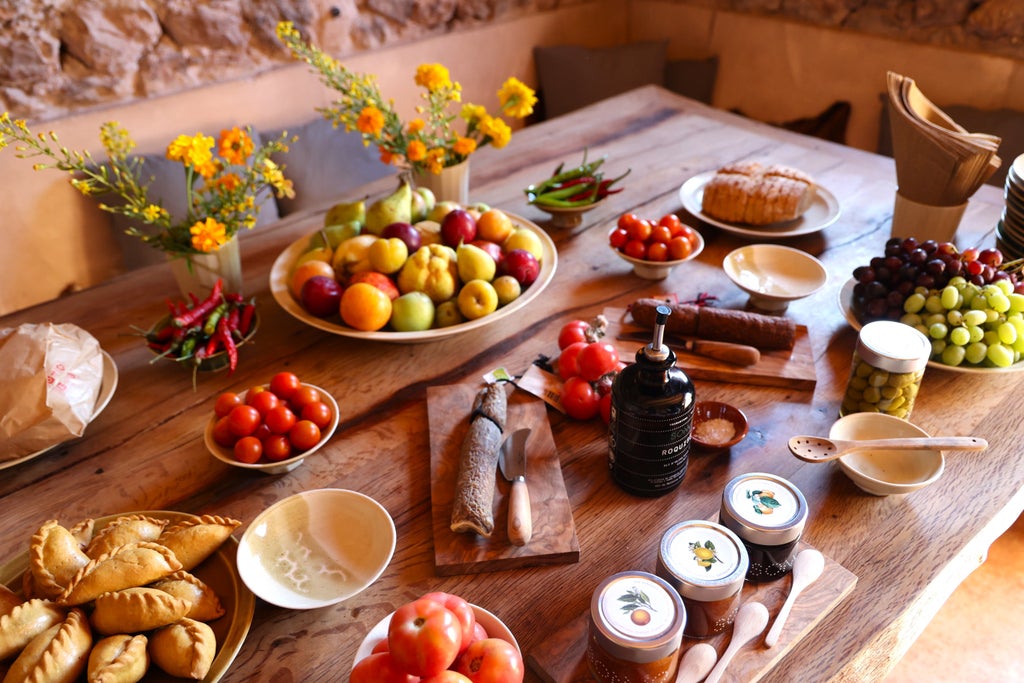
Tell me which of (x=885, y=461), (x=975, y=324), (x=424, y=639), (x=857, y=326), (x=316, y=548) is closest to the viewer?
(x=424, y=639)

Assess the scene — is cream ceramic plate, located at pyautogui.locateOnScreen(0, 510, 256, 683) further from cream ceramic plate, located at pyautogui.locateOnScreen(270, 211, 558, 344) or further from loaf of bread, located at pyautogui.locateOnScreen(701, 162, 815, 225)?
loaf of bread, located at pyautogui.locateOnScreen(701, 162, 815, 225)

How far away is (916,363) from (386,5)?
96.9 inches

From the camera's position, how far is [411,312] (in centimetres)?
125

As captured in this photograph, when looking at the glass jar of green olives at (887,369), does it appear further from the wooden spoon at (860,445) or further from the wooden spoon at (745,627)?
the wooden spoon at (745,627)

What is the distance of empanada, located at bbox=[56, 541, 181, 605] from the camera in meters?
0.76

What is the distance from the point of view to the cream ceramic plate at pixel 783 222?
1.57 meters

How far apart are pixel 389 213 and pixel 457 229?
0.47ft

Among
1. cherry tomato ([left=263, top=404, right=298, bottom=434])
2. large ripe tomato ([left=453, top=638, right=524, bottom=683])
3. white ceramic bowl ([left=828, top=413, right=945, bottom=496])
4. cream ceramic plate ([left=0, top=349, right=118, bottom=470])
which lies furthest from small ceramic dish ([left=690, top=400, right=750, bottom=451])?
cream ceramic plate ([left=0, top=349, right=118, bottom=470])

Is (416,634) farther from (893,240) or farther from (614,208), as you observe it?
(614,208)

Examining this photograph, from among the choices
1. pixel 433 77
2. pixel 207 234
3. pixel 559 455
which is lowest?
pixel 559 455

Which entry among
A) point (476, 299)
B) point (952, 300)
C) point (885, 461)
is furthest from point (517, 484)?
point (952, 300)

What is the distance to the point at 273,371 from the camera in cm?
125

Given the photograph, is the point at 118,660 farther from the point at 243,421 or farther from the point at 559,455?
the point at 559,455

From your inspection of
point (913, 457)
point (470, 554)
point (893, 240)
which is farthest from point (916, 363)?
point (470, 554)
